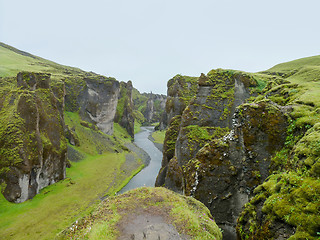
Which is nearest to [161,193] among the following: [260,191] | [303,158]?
[260,191]

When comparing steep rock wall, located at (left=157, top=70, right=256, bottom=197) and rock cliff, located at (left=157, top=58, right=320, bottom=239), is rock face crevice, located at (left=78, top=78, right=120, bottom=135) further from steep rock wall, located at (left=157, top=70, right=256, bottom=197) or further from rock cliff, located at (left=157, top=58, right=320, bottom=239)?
rock cliff, located at (left=157, top=58, right=320, bottom=239)

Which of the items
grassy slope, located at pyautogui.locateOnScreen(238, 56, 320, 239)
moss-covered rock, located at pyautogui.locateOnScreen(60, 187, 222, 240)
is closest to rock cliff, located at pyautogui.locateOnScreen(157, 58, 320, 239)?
grassy slope, located at pyautogui.locateOnScreen(238, 56, 320, 239)

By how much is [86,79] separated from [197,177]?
8325 cm

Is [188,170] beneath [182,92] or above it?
beneath

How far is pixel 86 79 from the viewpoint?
3447 inches

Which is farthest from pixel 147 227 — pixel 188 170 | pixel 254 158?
pixel 188 170

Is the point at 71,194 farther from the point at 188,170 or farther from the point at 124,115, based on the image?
the point at 124,115

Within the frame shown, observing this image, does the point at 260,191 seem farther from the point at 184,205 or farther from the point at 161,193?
the point at 161,193

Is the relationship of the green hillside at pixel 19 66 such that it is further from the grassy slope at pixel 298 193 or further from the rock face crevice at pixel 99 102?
the grassy slope at pixel 298 193

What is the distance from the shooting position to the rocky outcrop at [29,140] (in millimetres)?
31922

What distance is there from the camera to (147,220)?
448 inches

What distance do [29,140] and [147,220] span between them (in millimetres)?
35085

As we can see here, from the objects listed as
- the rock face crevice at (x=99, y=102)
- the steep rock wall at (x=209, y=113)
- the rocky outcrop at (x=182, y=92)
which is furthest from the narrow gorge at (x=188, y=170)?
the rock face crevice at (x=99, y=102)

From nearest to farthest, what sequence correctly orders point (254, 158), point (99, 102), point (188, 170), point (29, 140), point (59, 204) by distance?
point (254, 158) → point (188, 170) → point (59, 204) → point (29, 140) → point (99, 102)
